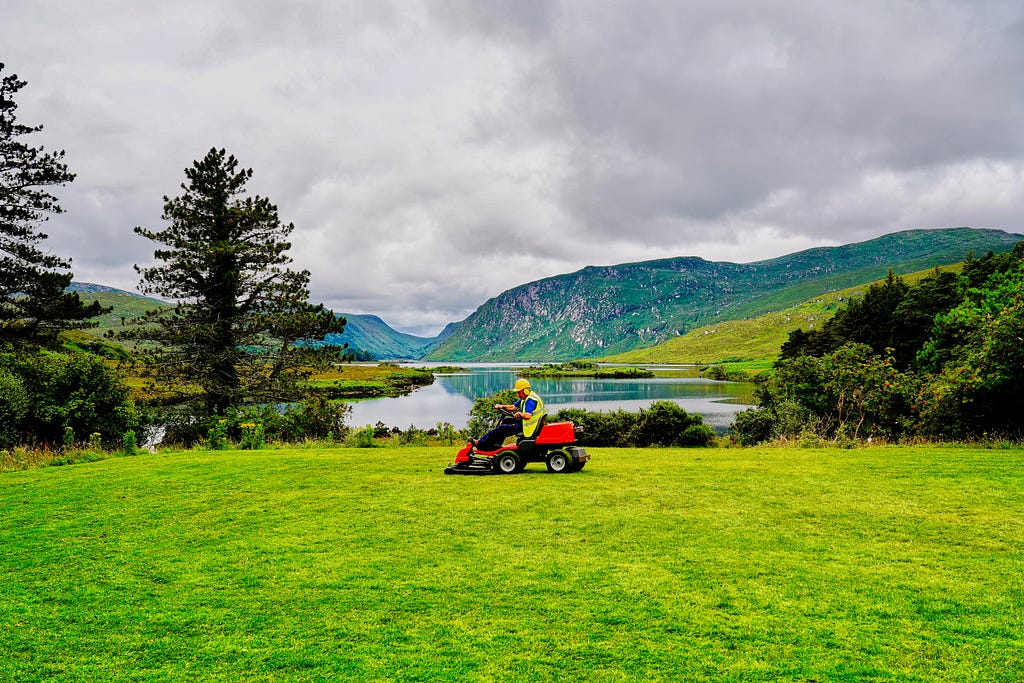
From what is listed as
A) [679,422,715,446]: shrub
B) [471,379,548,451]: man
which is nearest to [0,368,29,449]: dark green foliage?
[471,379,548,451]: man

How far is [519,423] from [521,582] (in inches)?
308

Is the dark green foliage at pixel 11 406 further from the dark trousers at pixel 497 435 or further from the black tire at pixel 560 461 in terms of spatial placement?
the black tire at pixel 560 461

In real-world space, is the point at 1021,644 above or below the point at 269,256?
below

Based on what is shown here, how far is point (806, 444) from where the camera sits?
21828 mm

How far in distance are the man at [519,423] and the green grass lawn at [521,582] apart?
2214mm

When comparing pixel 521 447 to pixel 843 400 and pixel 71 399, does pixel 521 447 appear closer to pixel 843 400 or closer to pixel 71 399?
pixel 71 399

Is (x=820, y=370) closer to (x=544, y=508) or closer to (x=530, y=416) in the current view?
(x=530, y=416)

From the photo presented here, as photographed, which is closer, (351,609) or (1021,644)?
(1021,644)

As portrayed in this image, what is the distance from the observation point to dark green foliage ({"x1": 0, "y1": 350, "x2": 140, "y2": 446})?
23938 mm

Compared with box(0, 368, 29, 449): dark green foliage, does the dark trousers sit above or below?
below

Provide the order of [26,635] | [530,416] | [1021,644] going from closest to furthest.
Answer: [1021,644] < [26,635] < [530,416]

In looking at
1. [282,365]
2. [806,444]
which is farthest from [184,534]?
[282,365]

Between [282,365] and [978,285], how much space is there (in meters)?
53.2

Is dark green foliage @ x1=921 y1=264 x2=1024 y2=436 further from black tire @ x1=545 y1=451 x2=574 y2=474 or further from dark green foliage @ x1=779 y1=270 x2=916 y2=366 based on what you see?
dark green foliage @ x1=779 y1=270 x2=916 y2=366
